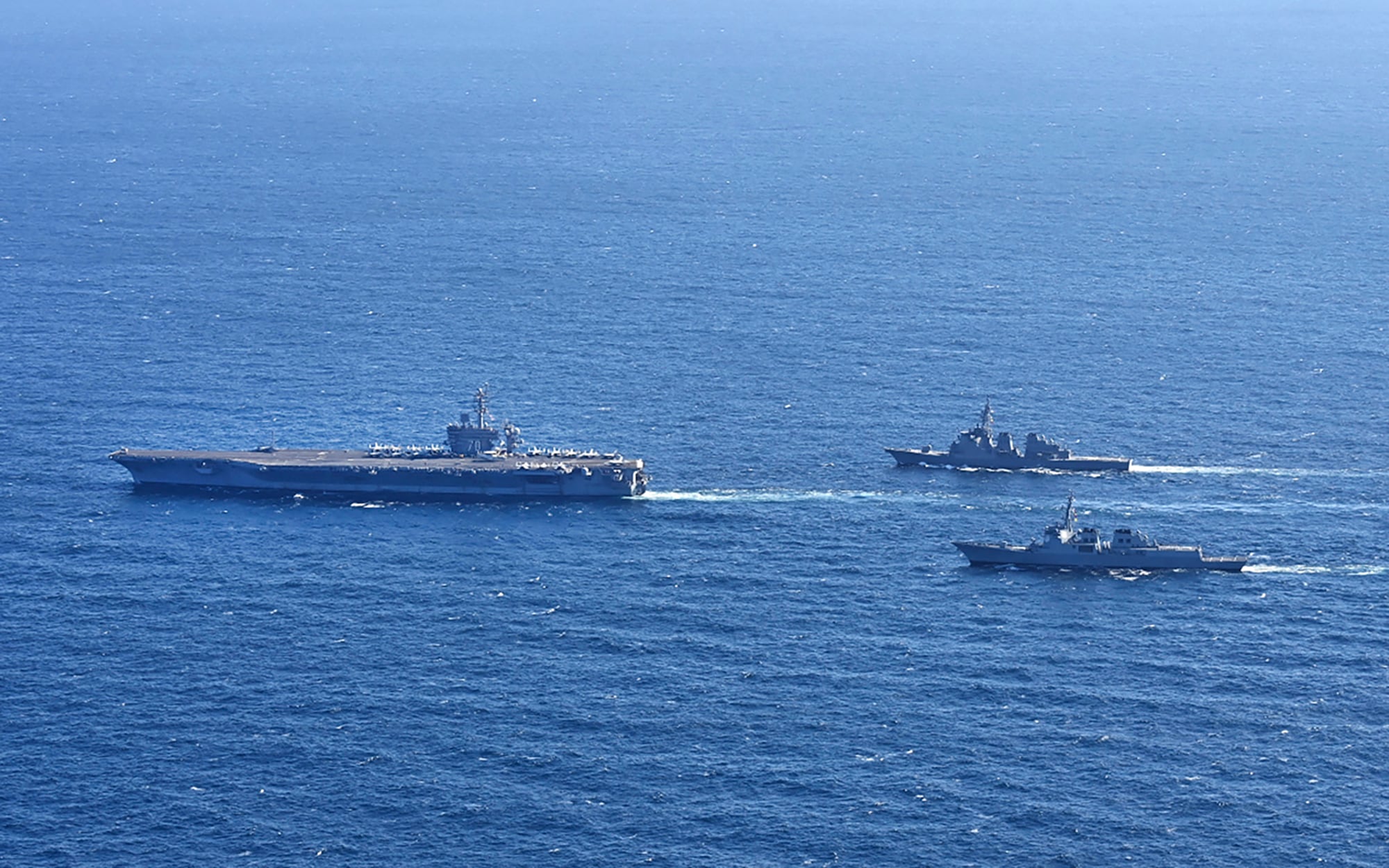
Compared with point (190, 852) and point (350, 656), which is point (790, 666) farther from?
point (190, 852)

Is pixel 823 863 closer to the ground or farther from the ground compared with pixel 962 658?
closer to the ground

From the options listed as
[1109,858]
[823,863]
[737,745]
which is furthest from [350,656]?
[1109,858]

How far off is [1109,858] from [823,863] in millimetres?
23060

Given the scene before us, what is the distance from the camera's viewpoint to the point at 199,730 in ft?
589

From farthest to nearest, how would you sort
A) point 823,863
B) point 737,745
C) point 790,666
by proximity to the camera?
point 790,666 < point 737,745 < point 823,863

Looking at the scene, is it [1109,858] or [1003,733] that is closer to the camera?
[1109,858]

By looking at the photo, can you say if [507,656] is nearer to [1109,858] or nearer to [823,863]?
[823,863]

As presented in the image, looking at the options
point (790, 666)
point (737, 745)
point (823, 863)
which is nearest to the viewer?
point (823, 863)

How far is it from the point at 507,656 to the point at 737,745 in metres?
28.6

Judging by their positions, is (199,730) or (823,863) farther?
(199,730)

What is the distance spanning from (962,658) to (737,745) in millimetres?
28345

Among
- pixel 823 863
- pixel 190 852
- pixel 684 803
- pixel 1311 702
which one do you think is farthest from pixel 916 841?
pixel 190 852

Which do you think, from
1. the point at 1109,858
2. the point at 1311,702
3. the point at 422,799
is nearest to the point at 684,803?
the point at 422,799

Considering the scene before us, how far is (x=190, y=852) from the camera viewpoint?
16138 centimetres
